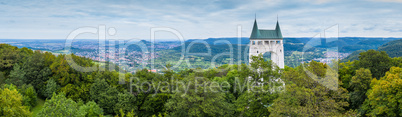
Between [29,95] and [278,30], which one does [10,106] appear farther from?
[278,30]

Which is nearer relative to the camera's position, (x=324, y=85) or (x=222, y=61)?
(x=324, y=85)

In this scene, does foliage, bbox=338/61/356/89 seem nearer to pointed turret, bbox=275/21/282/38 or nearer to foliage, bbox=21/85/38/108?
pointed turret, bbox=275/21/282/38

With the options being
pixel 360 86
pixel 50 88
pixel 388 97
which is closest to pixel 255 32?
pixel 360 86

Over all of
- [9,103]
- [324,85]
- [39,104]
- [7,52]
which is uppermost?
[7,52]

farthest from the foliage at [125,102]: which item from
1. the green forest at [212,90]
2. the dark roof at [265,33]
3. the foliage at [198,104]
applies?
the dark roof at [265,33]

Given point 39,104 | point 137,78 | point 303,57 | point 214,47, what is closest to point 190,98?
point 137,78

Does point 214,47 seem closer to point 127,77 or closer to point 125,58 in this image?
point 125,58
